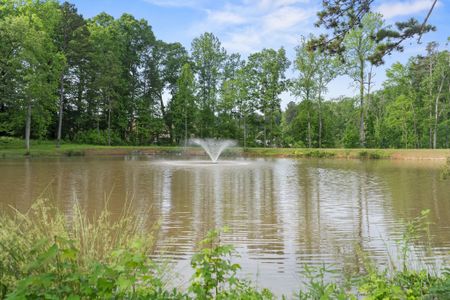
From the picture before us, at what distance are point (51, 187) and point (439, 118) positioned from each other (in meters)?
47.6

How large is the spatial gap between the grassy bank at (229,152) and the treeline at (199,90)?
321cm

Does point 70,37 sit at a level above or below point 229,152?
above

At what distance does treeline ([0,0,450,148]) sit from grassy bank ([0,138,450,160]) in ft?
10.5

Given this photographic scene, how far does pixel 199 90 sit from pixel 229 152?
11691 millimetres

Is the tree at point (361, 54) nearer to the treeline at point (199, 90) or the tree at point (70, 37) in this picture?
the treeline at point (199, 90)

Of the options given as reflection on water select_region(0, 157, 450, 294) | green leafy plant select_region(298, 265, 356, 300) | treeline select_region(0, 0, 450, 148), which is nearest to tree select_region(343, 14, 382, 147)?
treeline select_region(0, 0, 450, 148)

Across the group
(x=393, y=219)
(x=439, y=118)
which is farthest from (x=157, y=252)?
(x=439, y=118)

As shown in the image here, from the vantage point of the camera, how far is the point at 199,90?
5359cm

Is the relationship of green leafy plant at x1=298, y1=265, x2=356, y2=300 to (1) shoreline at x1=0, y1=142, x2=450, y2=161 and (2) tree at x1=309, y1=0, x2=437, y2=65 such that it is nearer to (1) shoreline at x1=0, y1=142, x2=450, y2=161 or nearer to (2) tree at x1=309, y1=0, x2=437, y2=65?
(2) tree at x1=309, y1=0, x2=437, y2=65

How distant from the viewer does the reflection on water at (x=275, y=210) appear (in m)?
6.65

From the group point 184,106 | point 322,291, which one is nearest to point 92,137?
point 184,106

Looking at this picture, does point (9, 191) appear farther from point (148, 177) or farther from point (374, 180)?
point (374, 180)

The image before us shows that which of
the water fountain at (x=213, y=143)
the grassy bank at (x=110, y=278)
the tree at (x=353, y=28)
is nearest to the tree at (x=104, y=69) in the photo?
the water fountain at (x=213, y=143)

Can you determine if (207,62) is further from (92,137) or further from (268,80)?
(92,137)
